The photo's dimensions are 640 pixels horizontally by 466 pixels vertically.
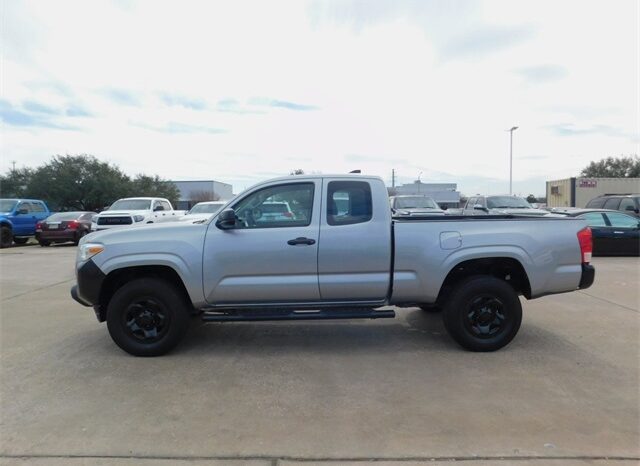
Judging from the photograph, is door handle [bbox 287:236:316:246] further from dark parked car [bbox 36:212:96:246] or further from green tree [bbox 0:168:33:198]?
green tree [bbox 0:168:33:198]

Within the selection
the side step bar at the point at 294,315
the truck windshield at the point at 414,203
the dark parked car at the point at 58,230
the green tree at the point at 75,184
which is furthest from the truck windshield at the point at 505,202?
the green tree at the point at 75,184

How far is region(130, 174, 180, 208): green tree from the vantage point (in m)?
48.8

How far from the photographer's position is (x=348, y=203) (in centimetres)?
505

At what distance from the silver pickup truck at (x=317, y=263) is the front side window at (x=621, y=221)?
972 centimetres

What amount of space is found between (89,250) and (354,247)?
2.76m

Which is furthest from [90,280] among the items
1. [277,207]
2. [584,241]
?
[584,241]

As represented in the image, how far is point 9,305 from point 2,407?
4.36 m

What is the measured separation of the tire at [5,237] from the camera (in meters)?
17.8

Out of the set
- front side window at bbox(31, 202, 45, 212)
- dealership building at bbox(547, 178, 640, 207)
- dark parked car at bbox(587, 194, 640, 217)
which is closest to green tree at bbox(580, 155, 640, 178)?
dealership building at bbox(547, 178, 640, 207)

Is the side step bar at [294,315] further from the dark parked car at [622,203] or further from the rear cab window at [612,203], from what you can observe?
the rear cab window at [612,203]

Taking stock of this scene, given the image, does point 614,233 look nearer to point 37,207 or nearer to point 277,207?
point 277,207

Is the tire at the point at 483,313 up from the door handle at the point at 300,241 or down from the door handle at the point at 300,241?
down

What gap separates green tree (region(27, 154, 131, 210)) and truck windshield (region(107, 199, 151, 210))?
90.1 ft

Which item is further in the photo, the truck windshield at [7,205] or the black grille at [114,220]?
the truck windshield at [7,205]
